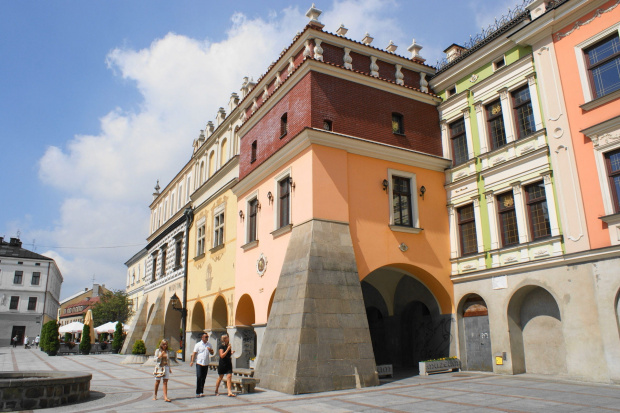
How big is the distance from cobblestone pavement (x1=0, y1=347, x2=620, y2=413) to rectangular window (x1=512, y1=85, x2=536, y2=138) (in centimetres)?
836

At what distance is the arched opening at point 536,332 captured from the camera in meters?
14.5

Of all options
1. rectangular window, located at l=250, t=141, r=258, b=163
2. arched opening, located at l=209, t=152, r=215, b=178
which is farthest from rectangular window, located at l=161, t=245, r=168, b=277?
rectangular window, located at l=250, t=141, r=258, b=163

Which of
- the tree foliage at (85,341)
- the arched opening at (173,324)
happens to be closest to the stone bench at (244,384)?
the arched opening at (173,324)

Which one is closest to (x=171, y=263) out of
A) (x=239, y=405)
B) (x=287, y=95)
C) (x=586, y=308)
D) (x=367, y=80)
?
(x=287, y=95)

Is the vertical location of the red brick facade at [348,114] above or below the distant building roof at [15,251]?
below

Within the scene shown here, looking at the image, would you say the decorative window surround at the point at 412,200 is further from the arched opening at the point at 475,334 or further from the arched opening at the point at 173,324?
the arched opening at the point at 173,324

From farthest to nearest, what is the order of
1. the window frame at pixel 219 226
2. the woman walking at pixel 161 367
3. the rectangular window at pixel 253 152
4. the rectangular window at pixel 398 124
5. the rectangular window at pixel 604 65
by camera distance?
1. the window frame at pixel 219 226
2. the rectangular window at pixel 253 152
3. the rectangular window at pixel 398 124
4. the rectangular window at pixel 604 65
5. the woman walking at pixel 161 367

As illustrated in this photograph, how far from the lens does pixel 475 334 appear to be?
16703 mm

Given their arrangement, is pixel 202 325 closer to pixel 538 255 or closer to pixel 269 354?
pixel 269 354

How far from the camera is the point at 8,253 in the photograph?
62.8 m

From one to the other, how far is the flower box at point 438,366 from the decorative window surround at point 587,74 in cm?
962

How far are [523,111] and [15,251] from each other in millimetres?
70808

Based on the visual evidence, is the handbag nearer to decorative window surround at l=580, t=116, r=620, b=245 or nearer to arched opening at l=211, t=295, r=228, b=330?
arched opening at l=211, t=295, r=228, b=330

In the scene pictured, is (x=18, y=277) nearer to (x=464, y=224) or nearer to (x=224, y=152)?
(x=224, y=152)
